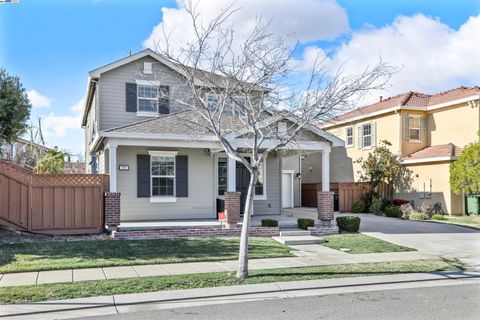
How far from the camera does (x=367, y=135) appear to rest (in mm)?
26938

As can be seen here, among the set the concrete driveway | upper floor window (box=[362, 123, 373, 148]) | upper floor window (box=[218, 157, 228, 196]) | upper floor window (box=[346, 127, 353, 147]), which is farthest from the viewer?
upper floor window (box=[346, 127, 353, 147])

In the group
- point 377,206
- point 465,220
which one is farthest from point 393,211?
point 465,220

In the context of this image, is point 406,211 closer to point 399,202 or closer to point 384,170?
point 399,202

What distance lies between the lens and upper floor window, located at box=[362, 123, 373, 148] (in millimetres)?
26722

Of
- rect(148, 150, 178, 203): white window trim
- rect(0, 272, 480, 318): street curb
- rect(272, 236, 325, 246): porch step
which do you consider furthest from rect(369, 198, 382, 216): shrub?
rect(0, 272, 480, 318): street curb

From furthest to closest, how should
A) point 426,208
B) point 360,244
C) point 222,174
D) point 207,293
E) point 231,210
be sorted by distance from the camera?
point 426,208, point 222,174, point 231,210, point 360,244, point 207,293

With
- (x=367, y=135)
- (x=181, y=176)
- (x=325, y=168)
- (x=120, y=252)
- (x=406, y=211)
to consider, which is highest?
(x=367, y=135)

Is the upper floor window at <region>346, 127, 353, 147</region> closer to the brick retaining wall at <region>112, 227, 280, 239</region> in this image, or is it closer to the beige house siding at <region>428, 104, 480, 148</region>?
the beige house siding at <region>428, 104, 480, 148</region>

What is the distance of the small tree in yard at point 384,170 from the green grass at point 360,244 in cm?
952

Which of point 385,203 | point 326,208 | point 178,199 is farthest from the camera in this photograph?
point 385,203

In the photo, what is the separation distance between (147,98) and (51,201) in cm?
567

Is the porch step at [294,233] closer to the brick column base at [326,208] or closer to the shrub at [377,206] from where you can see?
the brick column base at [326,208]

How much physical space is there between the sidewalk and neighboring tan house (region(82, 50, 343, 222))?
15.6 feet

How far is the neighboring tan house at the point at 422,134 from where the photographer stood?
22188 mm
